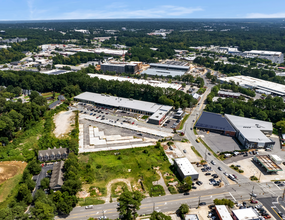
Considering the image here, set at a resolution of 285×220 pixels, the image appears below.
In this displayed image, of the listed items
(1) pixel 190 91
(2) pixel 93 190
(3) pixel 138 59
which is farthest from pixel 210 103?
(3) pixel 138 59

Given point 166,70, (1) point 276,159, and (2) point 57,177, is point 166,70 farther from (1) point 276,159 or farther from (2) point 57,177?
(2) point 57,177

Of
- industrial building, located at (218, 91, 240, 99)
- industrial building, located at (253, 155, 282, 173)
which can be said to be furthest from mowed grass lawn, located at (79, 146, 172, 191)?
industrial building, located at (218, 91, 240, 99)

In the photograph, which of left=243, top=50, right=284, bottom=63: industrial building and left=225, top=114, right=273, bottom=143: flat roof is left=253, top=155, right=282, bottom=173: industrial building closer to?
left=225, top=114, right=273, bottom=143: flat roof

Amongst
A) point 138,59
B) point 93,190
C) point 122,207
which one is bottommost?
point 93,190

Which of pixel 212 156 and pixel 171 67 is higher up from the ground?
pixel 171 67

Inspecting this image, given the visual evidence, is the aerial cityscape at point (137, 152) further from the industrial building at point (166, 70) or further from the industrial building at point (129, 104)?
the industrial building at point (166, 70)

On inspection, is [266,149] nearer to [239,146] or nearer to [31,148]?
[239,146]

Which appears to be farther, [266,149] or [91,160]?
[266,149]
